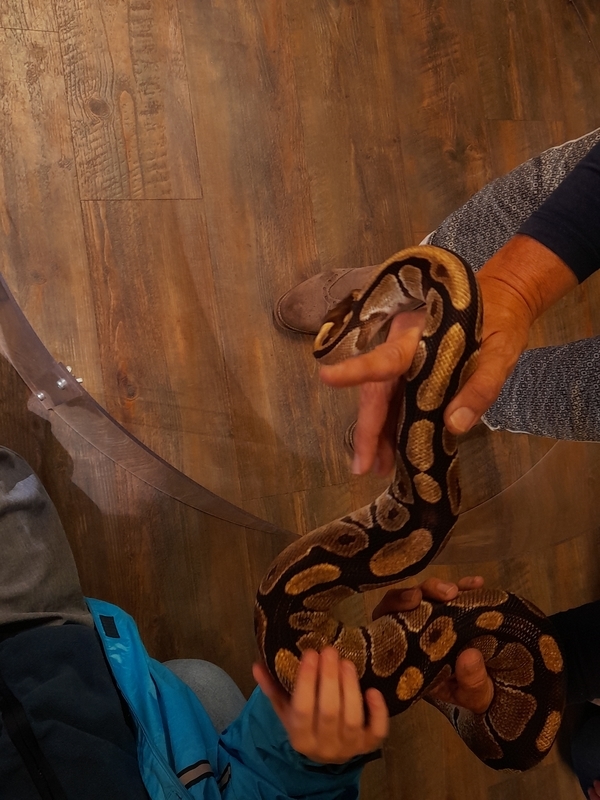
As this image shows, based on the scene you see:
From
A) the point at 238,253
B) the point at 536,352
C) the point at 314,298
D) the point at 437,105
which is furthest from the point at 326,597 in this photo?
the point at 437,105

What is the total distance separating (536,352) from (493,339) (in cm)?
58

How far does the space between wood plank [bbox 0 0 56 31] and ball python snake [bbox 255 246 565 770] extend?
1.45 m

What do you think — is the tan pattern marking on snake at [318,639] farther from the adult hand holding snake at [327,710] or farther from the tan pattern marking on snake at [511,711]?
the tan pattern marking on snake at [511,711]

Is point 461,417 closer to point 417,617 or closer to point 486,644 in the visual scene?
point 417,617

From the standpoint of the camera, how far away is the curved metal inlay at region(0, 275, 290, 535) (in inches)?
75.9

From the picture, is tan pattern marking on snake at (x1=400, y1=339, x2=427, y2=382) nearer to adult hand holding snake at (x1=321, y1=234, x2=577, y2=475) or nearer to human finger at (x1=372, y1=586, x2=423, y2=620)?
adult hand holding snake at (x1=321, y1=234, x2=577, y2=475)

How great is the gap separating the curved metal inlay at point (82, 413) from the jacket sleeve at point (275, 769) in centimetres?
78

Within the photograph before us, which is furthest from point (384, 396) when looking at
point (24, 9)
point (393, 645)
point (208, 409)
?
point (24, 9)

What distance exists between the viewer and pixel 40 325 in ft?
6.61

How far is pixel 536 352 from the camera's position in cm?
183

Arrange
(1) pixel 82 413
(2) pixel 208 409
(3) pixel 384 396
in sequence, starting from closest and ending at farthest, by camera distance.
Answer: (3) pixel 384 396 → (1) pixel 82 413 → (2) pixel 208 409

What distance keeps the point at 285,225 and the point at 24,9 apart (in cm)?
109

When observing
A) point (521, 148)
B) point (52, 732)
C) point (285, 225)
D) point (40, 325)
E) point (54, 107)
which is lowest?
point (52, 732)

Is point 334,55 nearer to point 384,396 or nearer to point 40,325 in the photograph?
point 40,325
